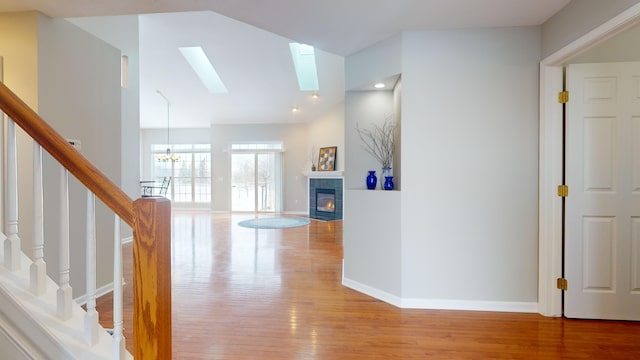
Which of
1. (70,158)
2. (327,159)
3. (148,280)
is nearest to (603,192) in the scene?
(148,280)

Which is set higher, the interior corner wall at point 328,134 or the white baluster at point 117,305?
the interior corner wall at point 328,134

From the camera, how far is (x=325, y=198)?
9141 mm

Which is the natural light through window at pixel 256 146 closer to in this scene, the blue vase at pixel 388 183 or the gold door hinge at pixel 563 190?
the blue vase at pixel 388 183

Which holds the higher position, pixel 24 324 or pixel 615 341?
pixel 24 324

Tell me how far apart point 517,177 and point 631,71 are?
1255 millimetres

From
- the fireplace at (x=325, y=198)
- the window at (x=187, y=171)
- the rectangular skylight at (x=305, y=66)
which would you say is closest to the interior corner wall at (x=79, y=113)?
the rectangular skylight at (x=305, y=66)

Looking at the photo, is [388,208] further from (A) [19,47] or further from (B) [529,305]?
(A) [19,47]

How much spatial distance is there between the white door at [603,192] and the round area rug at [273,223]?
18.5 ft

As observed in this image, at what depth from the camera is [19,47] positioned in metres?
2.65

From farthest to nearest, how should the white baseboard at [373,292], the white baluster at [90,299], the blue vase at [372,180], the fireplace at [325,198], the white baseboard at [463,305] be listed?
1. the fireplace at [325,198]
2. the blue vase at [372,180]
3. the white baseboard at [373,292]
4. the white baseboard at [463,305]
5. the white baluster at [90,299]

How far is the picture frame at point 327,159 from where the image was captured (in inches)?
360

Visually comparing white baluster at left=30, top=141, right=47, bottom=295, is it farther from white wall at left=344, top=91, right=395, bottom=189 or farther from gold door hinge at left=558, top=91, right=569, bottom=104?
gold door hinge at left=558, top=91, right=569, bottom=104

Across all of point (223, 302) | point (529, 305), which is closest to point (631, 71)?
point (529, 305)

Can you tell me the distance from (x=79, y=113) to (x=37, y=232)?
2253 mm
